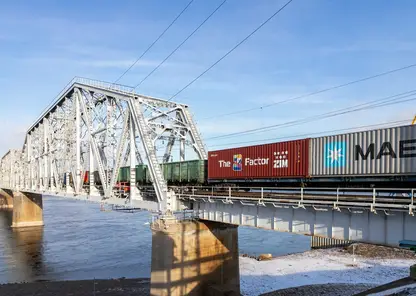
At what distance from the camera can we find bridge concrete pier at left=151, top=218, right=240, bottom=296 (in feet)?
84.2

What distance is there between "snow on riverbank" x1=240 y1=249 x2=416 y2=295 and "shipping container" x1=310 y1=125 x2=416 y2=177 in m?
15.8

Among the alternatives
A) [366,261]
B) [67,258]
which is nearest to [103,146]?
[67,258]

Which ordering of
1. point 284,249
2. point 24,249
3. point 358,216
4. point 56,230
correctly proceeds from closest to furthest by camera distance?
point 358,216 < point 284,249 < point 24,249 < point 56,230

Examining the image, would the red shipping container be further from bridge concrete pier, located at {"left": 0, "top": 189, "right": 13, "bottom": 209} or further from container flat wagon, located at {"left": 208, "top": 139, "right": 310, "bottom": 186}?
bridge concrete pier, located at {"left": 0, "top": 189, "right": 13, "bottom": 209}

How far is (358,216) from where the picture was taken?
17.5 metres

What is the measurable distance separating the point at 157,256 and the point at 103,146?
23588 mm

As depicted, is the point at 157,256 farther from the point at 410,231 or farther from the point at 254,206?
the point at 410,231

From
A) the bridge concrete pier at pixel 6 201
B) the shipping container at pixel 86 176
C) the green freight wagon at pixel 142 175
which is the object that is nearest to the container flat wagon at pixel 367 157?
the green freight wagon at pixel 142 175

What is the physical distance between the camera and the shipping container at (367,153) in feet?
59.8

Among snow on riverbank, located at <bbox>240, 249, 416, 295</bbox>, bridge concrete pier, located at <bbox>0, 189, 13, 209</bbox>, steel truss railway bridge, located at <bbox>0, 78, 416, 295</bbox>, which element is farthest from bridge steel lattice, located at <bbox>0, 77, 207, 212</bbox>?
bridge concrete pier, located at <bbox>0, 189, 13, 209</bbox>

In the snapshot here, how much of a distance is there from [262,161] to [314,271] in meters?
18.6

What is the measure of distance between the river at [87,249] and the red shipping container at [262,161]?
1736cm

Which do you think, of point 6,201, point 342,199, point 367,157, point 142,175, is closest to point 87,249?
point 142,175

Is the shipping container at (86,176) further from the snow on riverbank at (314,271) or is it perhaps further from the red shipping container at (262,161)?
the red shipping container at (262,161)
